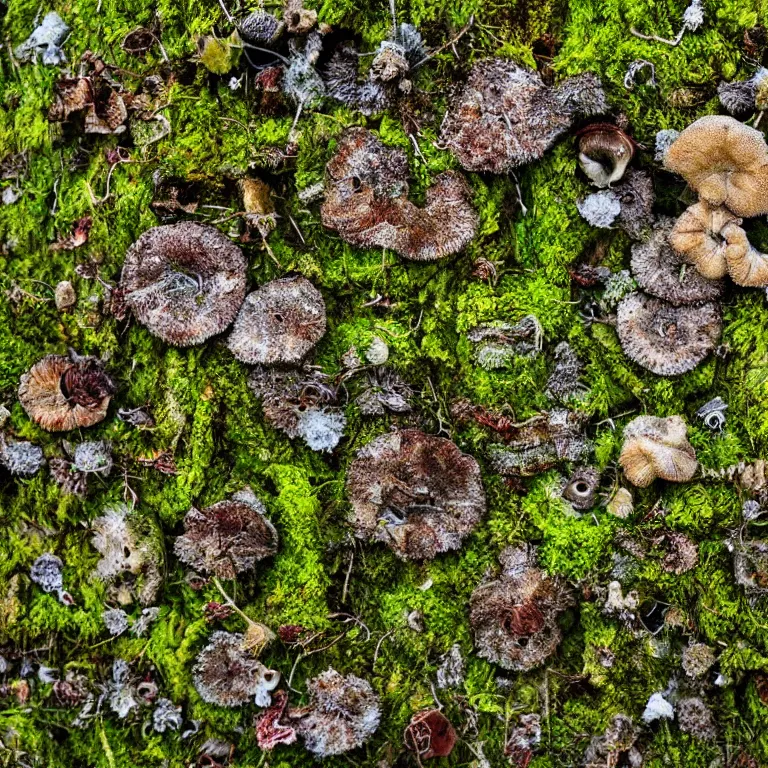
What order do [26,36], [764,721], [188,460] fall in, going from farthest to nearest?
[26,36], [188,460], [764,721]

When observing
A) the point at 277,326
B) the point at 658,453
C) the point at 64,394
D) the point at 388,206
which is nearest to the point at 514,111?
the point at 388,206

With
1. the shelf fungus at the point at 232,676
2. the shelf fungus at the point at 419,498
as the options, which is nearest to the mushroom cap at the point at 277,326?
the shelf fungus at the point at 419,498

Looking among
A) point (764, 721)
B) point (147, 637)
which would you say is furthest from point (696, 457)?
point (147, 637)

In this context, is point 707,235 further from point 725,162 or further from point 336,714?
point 336,714

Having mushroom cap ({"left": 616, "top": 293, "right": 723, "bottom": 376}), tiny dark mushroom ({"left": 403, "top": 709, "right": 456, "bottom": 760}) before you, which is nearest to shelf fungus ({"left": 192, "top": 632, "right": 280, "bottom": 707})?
tiny dark mushroom ({"left": 403, "top": 709, "right": 456, "bottom": 760})

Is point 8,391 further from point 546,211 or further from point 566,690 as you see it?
point 566,690

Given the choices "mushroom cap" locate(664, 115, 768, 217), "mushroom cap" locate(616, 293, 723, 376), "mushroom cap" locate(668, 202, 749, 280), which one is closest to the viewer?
"mushroom cap" locate(664, 115, 768, 217)

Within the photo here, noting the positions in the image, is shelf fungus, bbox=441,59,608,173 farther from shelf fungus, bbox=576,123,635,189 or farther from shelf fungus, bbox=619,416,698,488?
shelf fungus, bbox=619,416,698,488

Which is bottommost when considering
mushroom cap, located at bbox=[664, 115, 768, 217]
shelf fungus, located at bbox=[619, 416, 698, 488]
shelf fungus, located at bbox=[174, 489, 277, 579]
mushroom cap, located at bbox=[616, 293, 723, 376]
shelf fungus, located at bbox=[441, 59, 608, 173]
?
shelf fungus, located at bbox=[619, 416, 698, 488]
